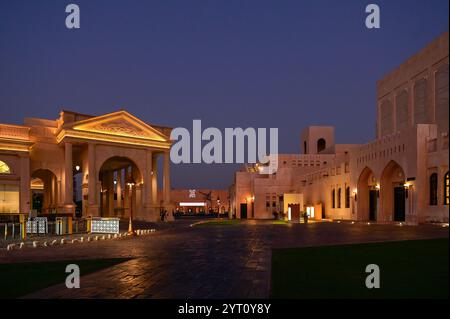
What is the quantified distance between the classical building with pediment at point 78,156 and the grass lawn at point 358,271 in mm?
29770

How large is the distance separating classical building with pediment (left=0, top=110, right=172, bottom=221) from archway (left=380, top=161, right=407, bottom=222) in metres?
22.2

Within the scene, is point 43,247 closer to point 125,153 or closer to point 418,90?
point 125,153

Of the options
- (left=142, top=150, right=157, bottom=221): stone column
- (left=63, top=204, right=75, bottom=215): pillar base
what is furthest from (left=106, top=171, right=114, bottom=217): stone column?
(left=63, top=204, right=75, bottom=215): pillar base

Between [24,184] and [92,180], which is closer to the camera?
[24,184]

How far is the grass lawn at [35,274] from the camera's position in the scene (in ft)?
28.6

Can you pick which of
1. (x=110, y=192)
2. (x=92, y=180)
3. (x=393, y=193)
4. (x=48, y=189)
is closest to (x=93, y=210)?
(x=92, y=180)

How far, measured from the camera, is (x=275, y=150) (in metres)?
74.4

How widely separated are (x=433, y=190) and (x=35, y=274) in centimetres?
2757

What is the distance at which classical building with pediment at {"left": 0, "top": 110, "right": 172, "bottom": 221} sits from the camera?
45.2 metres

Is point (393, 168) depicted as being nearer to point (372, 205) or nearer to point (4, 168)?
point (372, 205)

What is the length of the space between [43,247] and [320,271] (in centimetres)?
1280

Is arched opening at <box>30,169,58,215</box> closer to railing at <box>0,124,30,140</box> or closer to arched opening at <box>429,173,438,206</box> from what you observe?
railing at <box>0,124,30,140</box>

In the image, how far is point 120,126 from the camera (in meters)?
49.2
